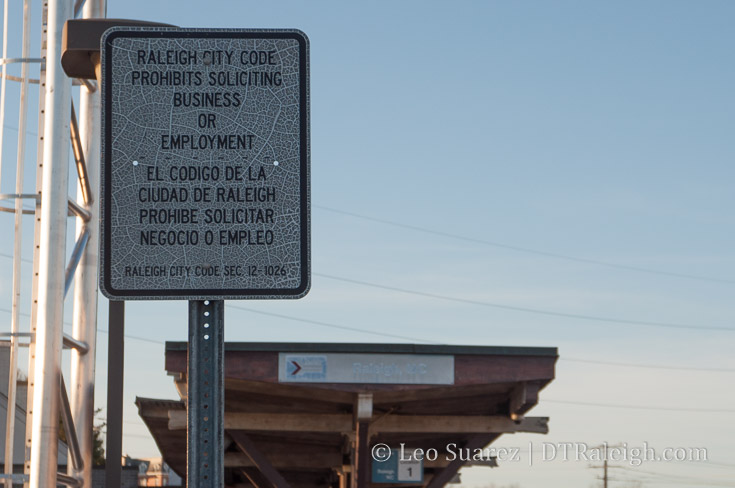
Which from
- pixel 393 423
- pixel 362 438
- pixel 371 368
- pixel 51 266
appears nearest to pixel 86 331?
pixel 51 266

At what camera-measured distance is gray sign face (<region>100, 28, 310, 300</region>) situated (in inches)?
134

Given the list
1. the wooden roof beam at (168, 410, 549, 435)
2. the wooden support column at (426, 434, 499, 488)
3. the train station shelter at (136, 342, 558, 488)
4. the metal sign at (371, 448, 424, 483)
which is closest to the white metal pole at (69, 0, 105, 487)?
the train station shelter at (136, 342, 558, 488)

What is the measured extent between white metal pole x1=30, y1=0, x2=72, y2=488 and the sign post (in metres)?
7.52

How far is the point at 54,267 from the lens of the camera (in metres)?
10.8

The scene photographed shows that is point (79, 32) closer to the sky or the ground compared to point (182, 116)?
closer to the sky

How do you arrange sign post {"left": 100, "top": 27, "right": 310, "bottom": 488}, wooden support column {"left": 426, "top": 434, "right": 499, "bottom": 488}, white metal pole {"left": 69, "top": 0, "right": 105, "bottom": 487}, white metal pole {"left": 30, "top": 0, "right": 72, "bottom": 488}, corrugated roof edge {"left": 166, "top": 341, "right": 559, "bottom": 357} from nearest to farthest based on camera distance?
1. sign post {"left": 100, "top": 27, "right": 310, "bottom": 488}
2. white metal pole {"left": 30, "top": 0, "right": 72, "bottom": 488}
3. white metal pole {"left": 69, "top": 0, "right": 105, "bottom": 487}
4. corrugated roof edge {"left": 166, "top": 341, "right": 559, "bottom": 357}
5. wooden support column {"left": 426, "top": 434, "right": 499, "bottom": 488}

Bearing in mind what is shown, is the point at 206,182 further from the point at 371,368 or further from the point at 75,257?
the point at 371,368

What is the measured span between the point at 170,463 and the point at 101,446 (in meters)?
48.3

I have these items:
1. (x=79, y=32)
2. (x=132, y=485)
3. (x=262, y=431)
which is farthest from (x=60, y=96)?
(x=132, y=485)

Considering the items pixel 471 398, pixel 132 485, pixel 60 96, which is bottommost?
pixel 132 485

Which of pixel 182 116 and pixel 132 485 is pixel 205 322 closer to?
pixel 182 116

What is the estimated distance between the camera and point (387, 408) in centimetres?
1906

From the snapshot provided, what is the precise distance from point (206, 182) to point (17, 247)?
843 centimetres

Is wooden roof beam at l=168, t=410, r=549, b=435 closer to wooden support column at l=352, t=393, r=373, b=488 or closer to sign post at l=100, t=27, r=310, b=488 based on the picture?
wooden support column at l=352, t=393, r=373, b=488
